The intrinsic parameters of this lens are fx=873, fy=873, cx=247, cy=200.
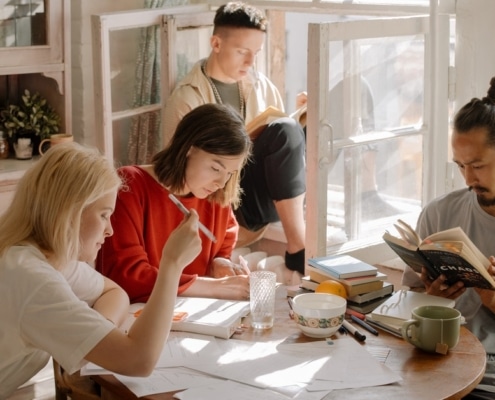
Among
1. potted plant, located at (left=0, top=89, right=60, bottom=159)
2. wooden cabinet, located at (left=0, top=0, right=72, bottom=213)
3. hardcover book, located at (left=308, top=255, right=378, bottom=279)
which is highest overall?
wooden cabinet, located at (left=0, top=0, right=72, bottom=213)

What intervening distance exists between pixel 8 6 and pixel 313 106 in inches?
51.3

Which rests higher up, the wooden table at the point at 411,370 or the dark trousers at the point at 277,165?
the dark trousers at the point at 277,165

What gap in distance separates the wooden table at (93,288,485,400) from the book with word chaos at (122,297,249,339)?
0.04 metres

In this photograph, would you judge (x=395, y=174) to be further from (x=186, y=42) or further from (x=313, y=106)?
(x=186, y=42)

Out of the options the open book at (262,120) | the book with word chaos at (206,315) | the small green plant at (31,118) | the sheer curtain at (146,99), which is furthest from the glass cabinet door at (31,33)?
the book with word chaos at (206,315)

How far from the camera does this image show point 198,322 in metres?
1.99

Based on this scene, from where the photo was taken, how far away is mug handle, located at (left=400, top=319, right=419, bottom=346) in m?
1.88

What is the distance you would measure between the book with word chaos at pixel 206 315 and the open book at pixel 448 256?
433 millimetres

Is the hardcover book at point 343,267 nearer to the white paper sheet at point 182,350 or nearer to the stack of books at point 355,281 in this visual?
the stack of books at point 355,281

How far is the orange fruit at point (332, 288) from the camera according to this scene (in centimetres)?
216

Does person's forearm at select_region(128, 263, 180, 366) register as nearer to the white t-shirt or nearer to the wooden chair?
the white t-shirt

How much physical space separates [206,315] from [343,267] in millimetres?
406

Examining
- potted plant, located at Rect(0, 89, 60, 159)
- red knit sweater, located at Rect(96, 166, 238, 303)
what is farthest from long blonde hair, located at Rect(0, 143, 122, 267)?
potted plant, located at Rect(0, 89, 60, 159)

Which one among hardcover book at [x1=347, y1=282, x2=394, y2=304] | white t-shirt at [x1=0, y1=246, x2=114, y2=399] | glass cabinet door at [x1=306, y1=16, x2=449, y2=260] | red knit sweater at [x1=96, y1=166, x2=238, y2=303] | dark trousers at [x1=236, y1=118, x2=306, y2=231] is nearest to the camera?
white t-shirt at [x1=0, y1=246, x2=114, y2=399]
